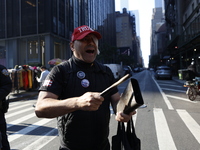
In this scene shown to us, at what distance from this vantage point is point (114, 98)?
1.84 metres

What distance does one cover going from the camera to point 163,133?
421 centimetres

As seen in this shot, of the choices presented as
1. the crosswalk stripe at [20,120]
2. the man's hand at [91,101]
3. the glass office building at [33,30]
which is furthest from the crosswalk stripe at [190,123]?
the glass office building at [33,30]

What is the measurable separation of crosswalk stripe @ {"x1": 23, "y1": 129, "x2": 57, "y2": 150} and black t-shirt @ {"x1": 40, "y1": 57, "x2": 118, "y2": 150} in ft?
7.88

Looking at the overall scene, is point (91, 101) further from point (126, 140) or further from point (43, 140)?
point (43, 140)

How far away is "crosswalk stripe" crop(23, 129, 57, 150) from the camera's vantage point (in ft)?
11.7

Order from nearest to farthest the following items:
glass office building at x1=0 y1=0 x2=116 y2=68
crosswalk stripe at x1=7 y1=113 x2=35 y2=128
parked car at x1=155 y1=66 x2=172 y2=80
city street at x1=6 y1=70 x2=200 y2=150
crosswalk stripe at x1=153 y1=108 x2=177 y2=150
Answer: crosswalk stripe at x1=153 y1=108 x2=177 y2=150 → city street at x1=6 y1=70 x2=200 y2=150 → crosswalk stripe at x1=7 y1=113 x2=35 y2=128 → parked car at x1=155 y1=66 x2=172 y2=80 → glass office building at x1=0 y1=0 x2=116 y2=68

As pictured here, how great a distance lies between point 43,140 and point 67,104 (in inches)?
131

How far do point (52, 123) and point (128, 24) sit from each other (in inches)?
5677

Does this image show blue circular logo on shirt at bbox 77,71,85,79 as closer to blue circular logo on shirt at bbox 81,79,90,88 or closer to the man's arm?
blue circular logo on shirt at bbox 81,79,90,88

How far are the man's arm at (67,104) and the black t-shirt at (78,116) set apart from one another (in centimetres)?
22

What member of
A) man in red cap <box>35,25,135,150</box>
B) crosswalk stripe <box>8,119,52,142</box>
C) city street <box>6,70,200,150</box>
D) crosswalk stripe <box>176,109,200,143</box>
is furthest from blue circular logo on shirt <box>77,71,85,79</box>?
crosswalk stripe <box>176,109,200,143</box>

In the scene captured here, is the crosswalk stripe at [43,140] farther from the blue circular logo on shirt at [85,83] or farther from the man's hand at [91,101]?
the man's hand at [91,101]

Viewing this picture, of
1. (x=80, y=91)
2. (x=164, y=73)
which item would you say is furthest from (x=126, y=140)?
(x=164, y=73)

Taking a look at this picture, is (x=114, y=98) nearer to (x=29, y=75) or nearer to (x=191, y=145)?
(x=191, y=145)
